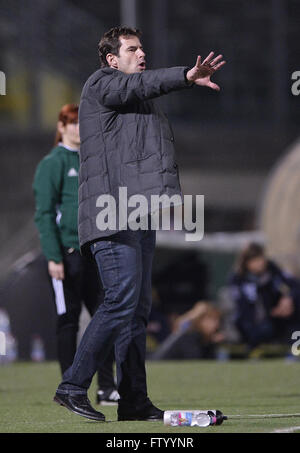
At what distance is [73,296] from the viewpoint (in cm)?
852

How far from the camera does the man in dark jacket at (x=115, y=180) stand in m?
6.62

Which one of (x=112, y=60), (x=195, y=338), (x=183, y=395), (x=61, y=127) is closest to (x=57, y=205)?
(x=61, y=127)

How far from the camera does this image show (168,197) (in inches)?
257

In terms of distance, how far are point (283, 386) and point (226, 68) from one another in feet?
55.4

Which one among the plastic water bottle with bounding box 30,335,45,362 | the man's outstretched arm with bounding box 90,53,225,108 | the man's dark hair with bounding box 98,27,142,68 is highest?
the man's dark hair with bounding box 98,27,142,68

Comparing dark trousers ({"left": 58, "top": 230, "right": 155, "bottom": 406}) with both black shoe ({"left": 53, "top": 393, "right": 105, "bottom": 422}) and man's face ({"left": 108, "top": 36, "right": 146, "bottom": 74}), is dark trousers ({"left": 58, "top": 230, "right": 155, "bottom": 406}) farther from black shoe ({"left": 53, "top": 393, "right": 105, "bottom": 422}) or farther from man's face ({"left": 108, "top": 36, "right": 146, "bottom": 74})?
man's face ({"left": 108, "top": 36, "right": 146, "bottom": 74})

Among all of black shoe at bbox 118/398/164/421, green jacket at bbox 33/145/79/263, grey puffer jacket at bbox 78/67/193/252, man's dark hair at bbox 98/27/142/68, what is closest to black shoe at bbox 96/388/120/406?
green jacket at bbox 33/145/79/263

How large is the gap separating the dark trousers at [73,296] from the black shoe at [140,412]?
1662mm

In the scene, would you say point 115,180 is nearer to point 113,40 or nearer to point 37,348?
point 113,40

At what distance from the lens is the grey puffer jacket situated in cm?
659

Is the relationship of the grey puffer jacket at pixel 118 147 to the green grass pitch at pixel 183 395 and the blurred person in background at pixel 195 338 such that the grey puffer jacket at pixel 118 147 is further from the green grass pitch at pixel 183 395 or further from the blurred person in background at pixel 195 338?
the blurred person in background at pixel 195 338

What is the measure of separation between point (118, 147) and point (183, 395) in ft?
9.52

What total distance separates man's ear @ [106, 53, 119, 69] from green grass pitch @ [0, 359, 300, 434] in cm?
171
